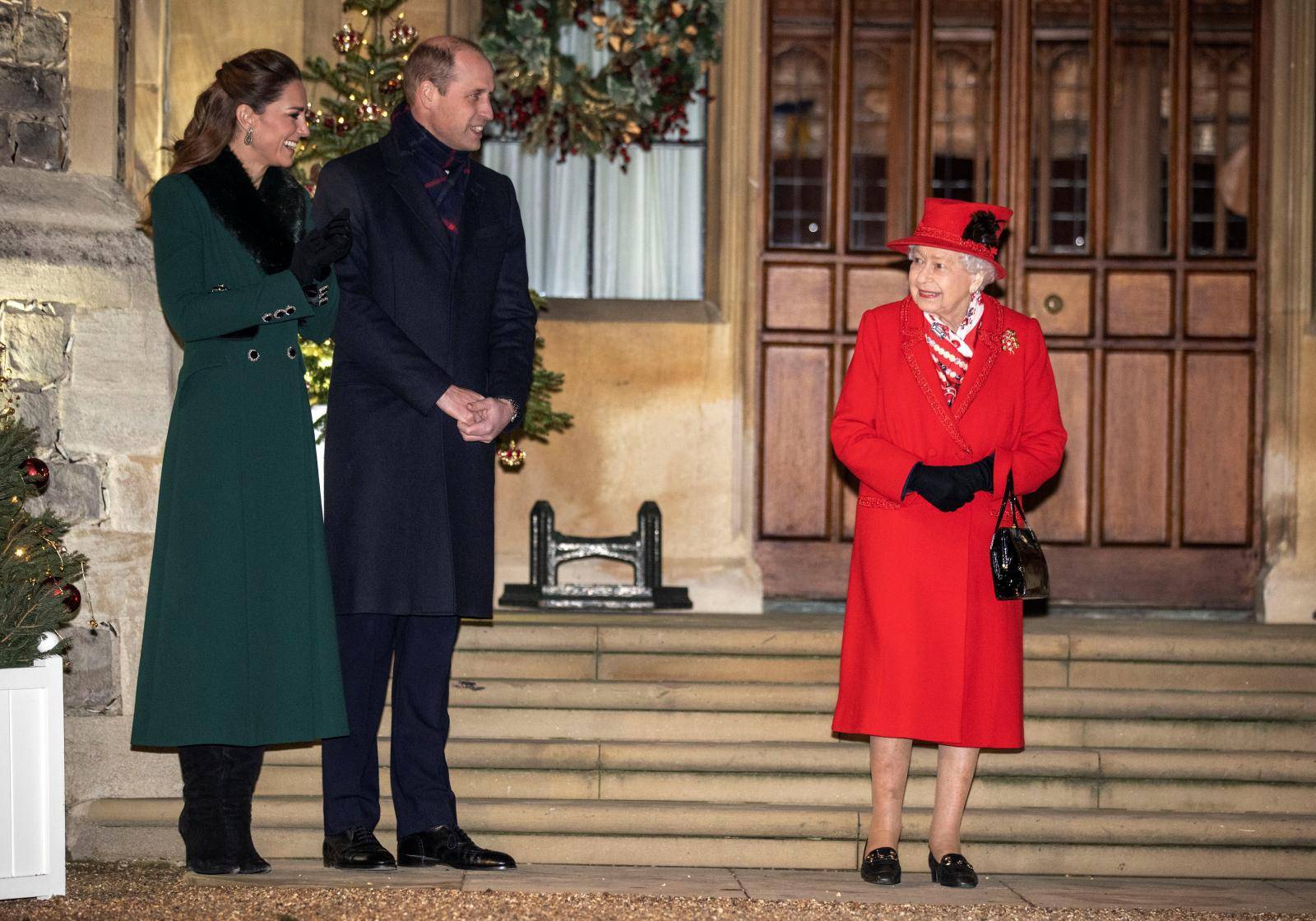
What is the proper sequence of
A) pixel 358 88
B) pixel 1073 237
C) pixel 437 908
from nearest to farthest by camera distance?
1. pixel 437 908
2. pixel 358 88
3. pixel 1073 237

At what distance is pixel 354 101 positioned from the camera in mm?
5777

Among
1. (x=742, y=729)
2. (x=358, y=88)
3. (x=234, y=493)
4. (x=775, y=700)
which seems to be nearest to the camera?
(x=234, y=493)

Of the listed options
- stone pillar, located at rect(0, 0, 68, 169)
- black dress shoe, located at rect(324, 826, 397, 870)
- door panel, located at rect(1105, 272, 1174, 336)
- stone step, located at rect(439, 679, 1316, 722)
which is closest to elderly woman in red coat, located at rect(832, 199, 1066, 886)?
stone step, located at rect(439, 679, 1316, 722)

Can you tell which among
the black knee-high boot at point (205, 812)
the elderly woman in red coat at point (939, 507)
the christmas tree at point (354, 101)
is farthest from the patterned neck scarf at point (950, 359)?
the black knee-high boot at point (205, 812)

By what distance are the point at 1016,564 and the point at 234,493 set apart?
1.95 m

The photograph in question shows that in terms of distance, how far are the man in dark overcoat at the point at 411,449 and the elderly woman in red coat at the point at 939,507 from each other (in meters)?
0.97

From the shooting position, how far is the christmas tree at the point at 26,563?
362cm

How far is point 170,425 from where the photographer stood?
377 cm

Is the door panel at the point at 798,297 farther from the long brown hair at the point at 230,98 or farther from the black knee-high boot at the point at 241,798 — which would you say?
the black knee-high boot at the point at 241,798

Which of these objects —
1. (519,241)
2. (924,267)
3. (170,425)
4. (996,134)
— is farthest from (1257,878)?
(996,134)

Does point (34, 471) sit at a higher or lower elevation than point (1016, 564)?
higher

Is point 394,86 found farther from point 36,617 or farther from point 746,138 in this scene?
point 36,617

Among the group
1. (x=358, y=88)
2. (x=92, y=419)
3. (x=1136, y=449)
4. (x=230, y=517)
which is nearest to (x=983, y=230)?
(x=230, y=517)

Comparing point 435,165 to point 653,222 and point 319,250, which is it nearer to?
point 319,250
